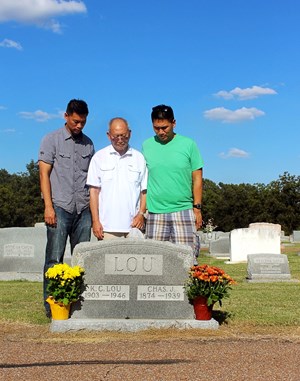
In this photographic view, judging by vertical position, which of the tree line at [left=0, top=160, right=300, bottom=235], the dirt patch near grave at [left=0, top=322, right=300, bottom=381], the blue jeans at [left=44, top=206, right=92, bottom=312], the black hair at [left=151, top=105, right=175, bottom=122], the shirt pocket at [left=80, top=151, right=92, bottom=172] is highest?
the tree line at [left=0, top=160, right=300, bottom=235]

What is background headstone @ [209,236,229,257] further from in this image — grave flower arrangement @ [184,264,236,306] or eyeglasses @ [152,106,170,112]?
eyeglasses @ [152,106,170,112]

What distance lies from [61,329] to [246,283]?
6.60 metres

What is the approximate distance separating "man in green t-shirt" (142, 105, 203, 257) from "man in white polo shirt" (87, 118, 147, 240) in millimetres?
130

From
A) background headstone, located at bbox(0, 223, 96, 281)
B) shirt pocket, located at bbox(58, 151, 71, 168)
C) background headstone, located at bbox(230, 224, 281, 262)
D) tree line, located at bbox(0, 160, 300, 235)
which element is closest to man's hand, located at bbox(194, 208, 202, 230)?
shirt pocket, located at bbox(58, 151, 71, 168)

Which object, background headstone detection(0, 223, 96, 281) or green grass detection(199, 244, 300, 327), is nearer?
green grass detection(199, 244, 300, 327)

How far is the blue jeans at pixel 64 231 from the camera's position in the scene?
629 cm

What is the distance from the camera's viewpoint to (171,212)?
19.7 feet

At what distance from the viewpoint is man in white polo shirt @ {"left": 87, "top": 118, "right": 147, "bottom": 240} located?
5824 millimetres

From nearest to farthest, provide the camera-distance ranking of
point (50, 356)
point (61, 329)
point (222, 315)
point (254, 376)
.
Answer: point (254, 376)
point (50, 356)
point (61, 329)
point (222, 315)

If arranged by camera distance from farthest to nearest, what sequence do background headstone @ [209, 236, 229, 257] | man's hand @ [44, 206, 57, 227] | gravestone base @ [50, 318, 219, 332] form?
1. background headstone @ [209, 236, 229, 257]
2. man's hand @ [44, 206, 57, 227]
3. gravestone base @ [50, 318, 219, 332]

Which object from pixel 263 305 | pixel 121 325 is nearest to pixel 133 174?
pixel 121 325

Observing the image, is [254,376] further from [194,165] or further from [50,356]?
[194,165]

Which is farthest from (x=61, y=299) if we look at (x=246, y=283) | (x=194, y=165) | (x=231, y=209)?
(x=231, y=209)

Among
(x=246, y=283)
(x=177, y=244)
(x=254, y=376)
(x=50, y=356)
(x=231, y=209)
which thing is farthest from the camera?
(x=231, y=209)
